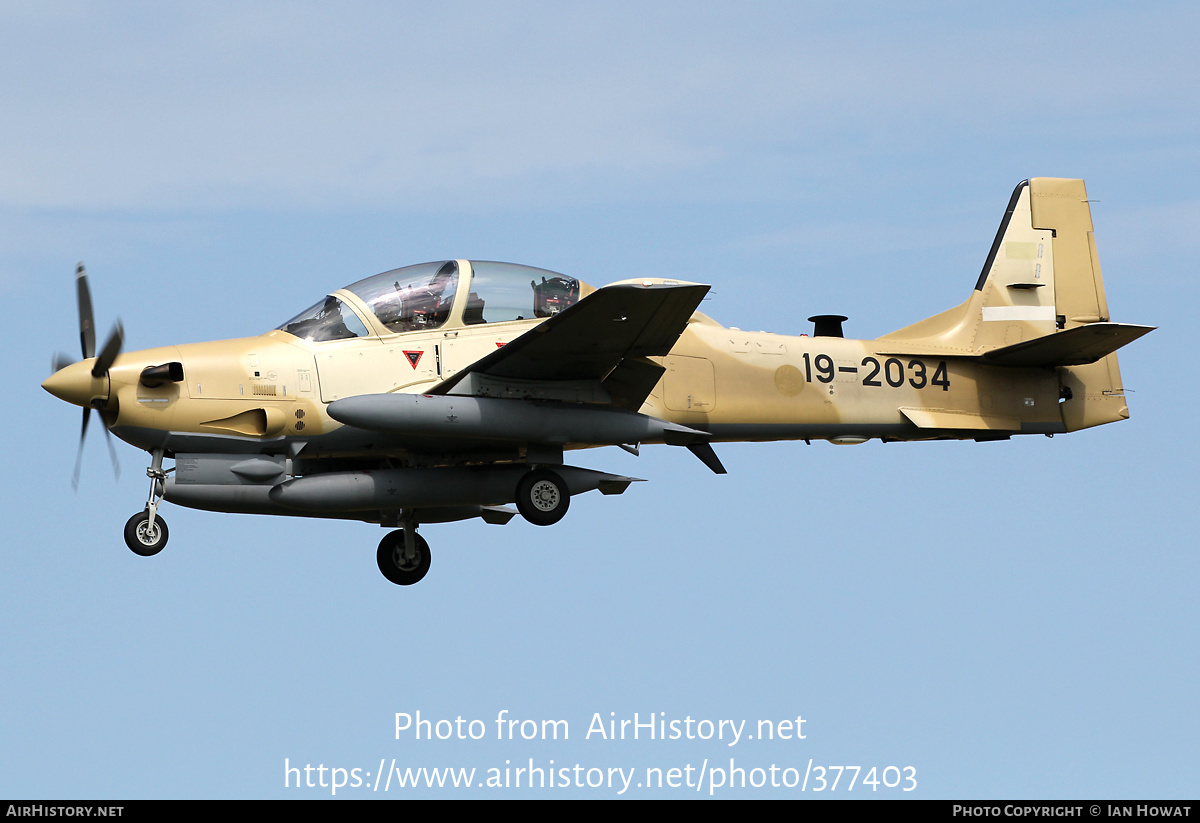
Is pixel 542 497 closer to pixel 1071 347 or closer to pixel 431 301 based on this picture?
pixel 431 301

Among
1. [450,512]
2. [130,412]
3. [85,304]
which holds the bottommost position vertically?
[450,512]

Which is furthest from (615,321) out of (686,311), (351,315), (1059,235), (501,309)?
(1059,235)

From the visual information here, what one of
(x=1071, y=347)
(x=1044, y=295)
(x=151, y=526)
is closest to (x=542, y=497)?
(x=151, y=526)

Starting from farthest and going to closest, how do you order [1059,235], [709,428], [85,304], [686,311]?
[1059,235]
[709,428]
[85,304]
[686,311]

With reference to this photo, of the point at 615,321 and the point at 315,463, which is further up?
the point at 615,321

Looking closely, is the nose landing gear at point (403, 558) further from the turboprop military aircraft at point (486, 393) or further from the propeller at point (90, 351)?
the propeller at point (90, 351)

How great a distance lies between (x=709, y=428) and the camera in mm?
17578

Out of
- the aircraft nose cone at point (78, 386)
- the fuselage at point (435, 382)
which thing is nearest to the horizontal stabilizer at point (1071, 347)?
the fuselage at point (435, 382)

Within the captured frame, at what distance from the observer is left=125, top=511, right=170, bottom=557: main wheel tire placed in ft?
52.3

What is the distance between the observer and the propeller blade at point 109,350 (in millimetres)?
15891

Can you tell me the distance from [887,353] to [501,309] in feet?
15.7

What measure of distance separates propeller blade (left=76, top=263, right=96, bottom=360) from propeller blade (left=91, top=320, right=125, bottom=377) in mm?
472

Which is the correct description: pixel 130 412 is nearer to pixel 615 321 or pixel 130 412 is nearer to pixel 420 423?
pixel 420 423

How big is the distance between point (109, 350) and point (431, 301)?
3.31 meters
